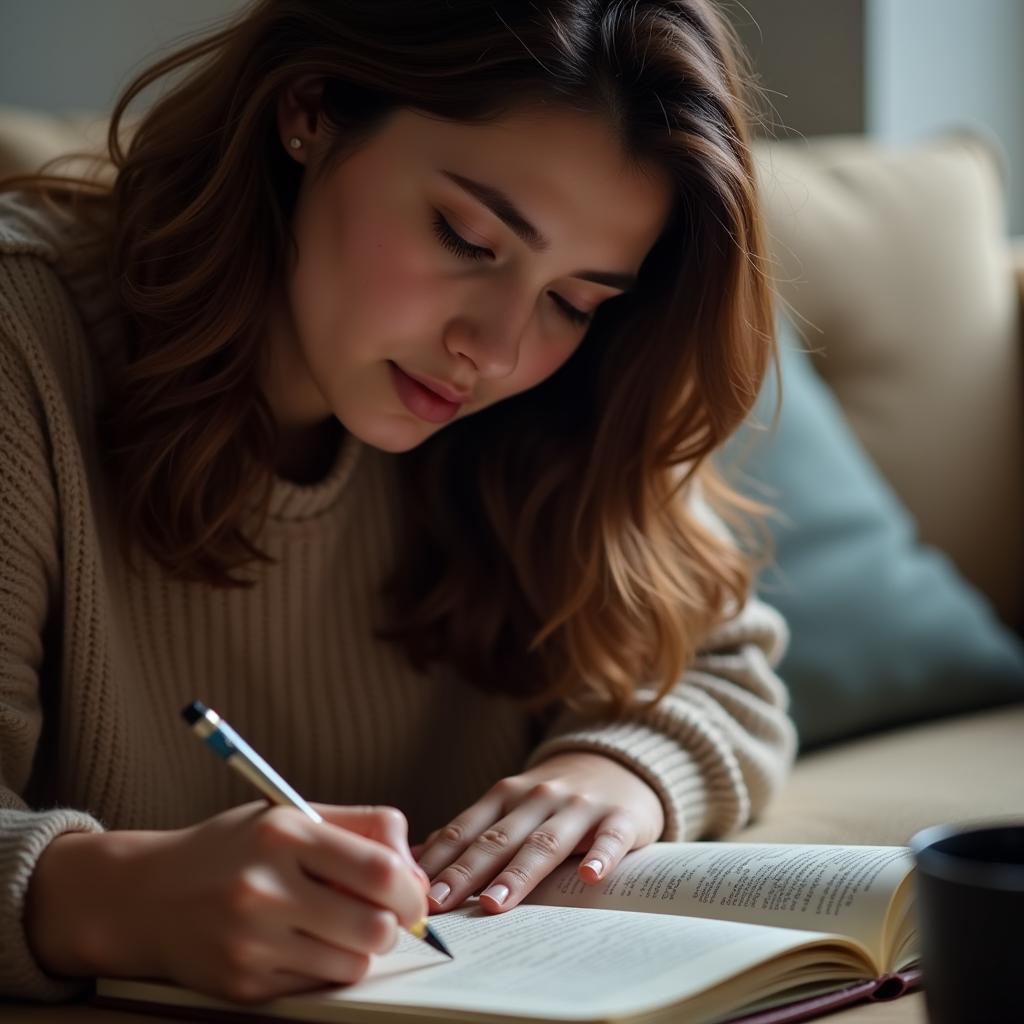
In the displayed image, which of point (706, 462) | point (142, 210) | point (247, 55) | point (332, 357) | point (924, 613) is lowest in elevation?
point (924, 613)

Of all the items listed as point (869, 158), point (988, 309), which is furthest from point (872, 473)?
point (869, 158)

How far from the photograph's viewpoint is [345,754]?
1.28 meters

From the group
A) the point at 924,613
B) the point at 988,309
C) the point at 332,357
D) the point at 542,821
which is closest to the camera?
the point at 542,821

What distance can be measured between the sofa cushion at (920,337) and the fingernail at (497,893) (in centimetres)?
98

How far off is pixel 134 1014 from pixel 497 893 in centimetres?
22

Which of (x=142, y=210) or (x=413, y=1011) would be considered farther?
(x=142, y=210)

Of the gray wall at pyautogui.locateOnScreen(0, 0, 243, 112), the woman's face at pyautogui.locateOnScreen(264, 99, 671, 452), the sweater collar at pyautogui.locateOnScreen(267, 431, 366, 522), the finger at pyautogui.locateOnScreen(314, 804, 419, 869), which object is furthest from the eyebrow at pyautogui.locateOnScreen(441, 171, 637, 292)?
the gray wall at pyautogui.locateOnScreen(0, 0, 243, 112)

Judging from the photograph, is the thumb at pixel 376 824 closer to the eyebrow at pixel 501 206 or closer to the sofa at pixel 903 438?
the eyebrow at pixel 501 206

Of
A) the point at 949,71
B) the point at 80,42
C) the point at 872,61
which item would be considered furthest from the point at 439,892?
the point at 949,71

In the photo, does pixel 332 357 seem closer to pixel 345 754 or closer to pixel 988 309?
pixel 345 754

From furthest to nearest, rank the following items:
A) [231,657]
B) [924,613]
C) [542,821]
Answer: [924,613] → [231,657] → [542,821]

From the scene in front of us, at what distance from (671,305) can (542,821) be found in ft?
1.46

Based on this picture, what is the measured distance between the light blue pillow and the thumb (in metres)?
0.77

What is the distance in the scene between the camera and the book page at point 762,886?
0.80m
